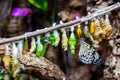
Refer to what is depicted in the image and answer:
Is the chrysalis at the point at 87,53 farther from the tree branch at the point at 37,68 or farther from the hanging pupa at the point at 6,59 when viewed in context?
the hanging pupa at the point at 6,59

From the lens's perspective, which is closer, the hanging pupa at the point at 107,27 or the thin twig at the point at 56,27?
the thin twig at the point at 56,27

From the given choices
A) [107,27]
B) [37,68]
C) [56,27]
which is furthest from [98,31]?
[37,68]

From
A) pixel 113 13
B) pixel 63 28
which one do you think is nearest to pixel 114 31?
pixel 113 13

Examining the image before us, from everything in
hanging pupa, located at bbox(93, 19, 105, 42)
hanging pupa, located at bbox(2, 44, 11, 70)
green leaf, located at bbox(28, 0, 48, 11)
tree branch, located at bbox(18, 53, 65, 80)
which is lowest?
tree branch, located at bbox(18, 53, 65, 80)

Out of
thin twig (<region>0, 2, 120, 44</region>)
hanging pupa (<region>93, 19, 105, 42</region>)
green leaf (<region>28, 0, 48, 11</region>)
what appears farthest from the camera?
green leaf (<region>28, 0, 48, 11</region>)

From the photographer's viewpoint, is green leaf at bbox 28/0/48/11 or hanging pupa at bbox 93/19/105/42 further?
green leaf at bbox 28/0/48/11

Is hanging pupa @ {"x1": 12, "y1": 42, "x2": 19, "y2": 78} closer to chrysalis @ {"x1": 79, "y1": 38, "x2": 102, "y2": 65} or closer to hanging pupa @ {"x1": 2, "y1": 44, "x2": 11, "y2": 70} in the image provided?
hanging pupa @ {"x1": 2, "y1": 44, "x2": 11, "y2": 70}

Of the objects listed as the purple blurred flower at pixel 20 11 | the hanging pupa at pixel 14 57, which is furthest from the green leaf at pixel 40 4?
the hanging pupa at pixel 14 57

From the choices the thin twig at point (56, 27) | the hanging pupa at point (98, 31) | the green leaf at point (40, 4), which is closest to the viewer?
the thin twig at point (56, 27)

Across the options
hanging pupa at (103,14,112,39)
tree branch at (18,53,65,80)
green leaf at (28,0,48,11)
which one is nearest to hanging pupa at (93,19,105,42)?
hanging pupa at (103,14,112,39)

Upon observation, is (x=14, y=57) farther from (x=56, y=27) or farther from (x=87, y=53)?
(x=87, y=53)

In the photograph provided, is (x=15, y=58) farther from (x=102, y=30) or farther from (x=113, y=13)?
(x=113, y=13)
